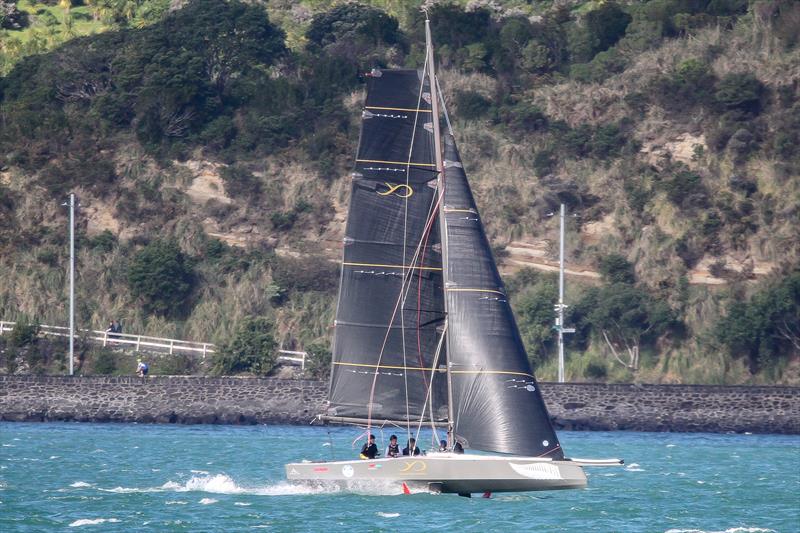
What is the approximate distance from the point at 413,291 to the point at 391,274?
Answer: 1.74ft

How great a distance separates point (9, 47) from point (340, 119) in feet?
84.8

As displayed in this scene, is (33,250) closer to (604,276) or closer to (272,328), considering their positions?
(272,328)

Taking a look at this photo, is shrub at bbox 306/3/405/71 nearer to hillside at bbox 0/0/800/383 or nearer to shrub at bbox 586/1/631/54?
hillside at bbox 0/0/800/383

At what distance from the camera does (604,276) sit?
64.2m

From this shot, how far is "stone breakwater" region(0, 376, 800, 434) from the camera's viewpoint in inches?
1980

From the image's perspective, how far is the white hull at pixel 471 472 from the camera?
28.1 m

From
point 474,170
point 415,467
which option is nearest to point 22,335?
point 474,170

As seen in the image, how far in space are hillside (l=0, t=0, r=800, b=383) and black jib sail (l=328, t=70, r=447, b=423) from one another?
28.8 m

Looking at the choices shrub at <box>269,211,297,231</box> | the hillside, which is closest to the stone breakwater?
the hillside

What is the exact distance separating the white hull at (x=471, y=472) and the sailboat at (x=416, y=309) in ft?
0.19

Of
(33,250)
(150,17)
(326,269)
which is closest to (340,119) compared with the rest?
(326,269)

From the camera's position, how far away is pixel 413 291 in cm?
2922

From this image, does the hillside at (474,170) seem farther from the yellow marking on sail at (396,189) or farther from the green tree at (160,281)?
the yellow marking on sail at (396,189)

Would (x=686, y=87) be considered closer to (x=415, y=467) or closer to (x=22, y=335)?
(x=22, y=335)
